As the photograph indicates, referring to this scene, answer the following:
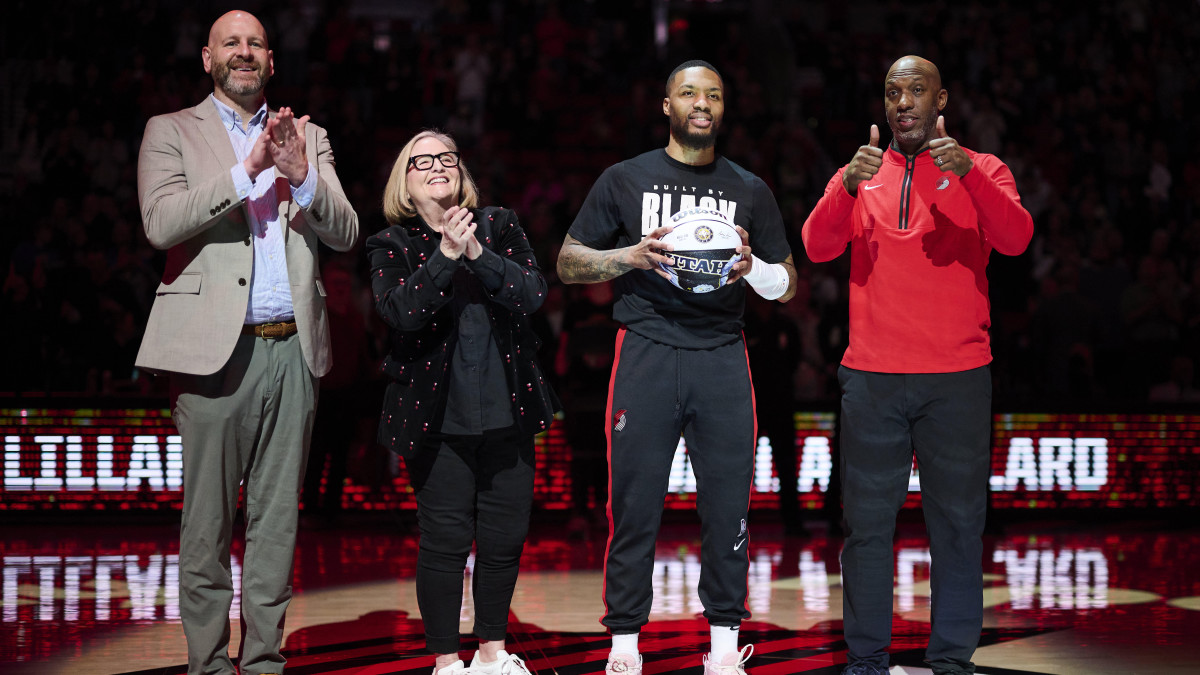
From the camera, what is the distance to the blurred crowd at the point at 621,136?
9.14m

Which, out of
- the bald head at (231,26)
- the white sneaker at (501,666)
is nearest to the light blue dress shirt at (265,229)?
the bald head at (231,26)

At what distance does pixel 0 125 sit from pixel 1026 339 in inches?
433

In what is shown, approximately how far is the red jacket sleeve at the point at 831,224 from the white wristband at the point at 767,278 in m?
0.14

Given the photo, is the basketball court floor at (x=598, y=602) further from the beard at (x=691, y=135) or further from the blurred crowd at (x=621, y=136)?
the beard at (x=691, y=135)

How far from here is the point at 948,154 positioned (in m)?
3.94

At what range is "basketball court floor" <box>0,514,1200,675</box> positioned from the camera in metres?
4.80

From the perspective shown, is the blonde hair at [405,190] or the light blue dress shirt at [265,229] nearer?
the light blue dress shirt at [265,229]

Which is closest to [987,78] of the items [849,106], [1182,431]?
[849,106]

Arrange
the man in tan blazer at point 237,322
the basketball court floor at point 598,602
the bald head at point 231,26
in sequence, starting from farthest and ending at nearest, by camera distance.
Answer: the basketball court floor at point 598,602
the bald head at point 231,26
the man in tan blazer at point 237,322

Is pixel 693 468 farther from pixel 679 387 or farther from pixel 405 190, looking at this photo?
pixel 405 190

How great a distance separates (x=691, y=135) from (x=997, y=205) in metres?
1.07

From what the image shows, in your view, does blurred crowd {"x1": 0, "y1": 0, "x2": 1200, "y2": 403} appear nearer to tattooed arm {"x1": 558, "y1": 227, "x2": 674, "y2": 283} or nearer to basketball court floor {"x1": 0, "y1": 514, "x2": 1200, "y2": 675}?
basketball court floor {"x1": 0, "y1": 514, "x2": 1200, "y2": 675}

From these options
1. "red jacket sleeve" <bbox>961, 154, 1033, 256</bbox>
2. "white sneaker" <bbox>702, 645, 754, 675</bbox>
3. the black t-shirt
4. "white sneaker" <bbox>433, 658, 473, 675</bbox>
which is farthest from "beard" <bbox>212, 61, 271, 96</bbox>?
"white sneaker" <bbox>702, 645, 754, 675</bbox>

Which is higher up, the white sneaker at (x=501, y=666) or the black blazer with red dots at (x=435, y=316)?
the black blazer with red dots at (x=435, y=316)
